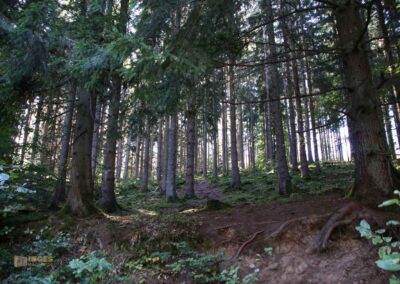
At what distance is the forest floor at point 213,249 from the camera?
4520mm

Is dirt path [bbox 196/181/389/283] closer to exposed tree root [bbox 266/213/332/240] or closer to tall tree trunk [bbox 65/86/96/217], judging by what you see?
exposed tree root [bbox 266/213/332/240]

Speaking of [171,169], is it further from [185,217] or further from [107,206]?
[185,217]

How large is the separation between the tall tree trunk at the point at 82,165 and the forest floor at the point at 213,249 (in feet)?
2.17

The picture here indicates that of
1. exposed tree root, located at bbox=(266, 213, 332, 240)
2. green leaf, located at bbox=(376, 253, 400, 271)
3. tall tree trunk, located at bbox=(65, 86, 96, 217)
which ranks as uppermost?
tall tree trunk, located at bbox=(65, 86, 96, 217)

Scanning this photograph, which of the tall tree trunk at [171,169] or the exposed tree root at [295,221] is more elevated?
the tall tree trunk at [171,169]

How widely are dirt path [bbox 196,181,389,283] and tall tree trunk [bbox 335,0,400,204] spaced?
798 millimetres

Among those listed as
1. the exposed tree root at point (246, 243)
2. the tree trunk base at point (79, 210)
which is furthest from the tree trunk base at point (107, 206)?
the exposed tree root at point (246, 243)

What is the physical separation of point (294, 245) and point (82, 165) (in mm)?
5932

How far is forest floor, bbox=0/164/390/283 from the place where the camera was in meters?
4.52

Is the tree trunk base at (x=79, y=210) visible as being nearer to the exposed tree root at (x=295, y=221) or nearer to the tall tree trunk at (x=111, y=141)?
the tall tree trunk at (x=111, y=141)

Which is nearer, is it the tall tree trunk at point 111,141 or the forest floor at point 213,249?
A: the forest floor at point 213,249

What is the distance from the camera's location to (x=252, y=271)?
4.91 metres

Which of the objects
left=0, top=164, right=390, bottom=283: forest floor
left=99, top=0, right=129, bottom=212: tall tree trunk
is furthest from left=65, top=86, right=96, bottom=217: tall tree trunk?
left=99, top=0, right=129, bottom=212: tall tree trunk

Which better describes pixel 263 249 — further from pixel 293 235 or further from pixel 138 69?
pixel 138 69
